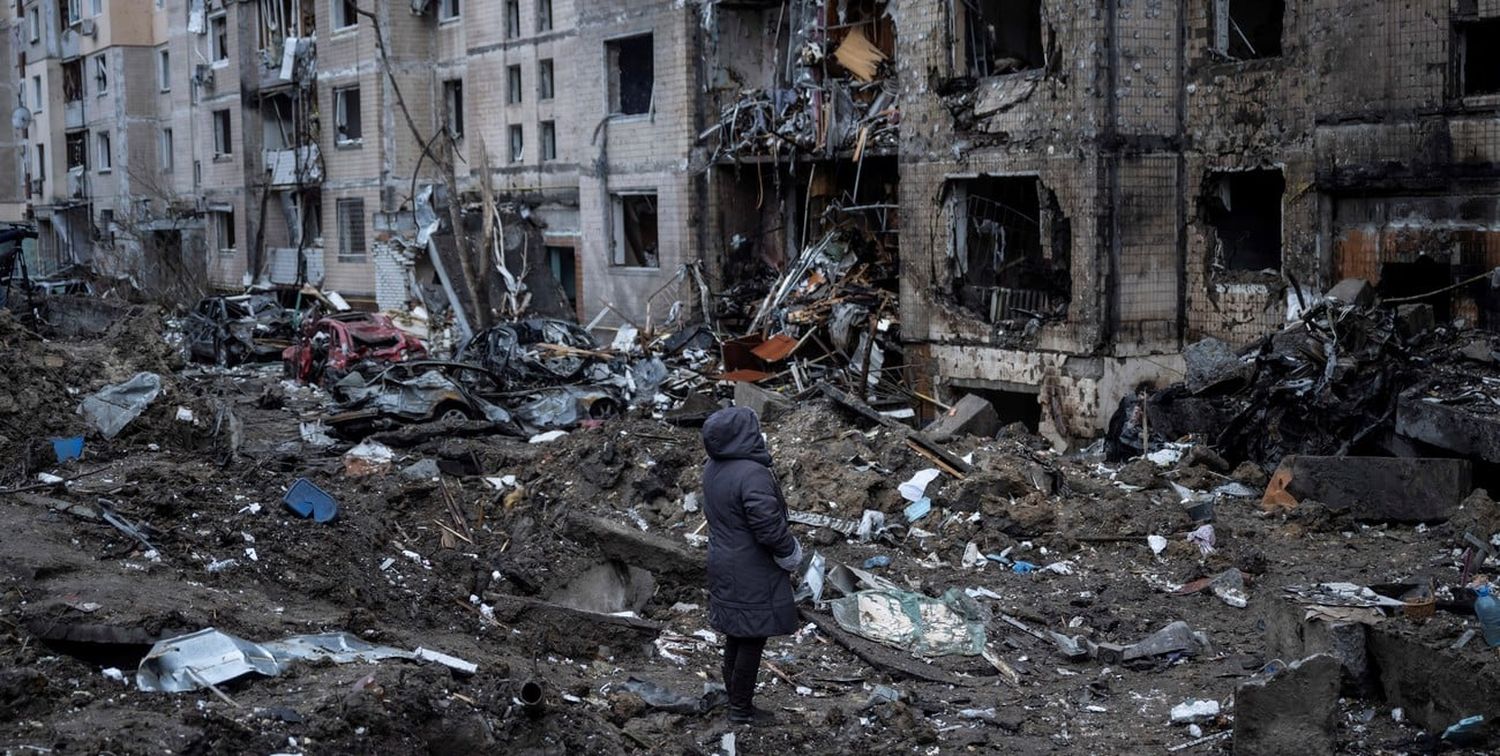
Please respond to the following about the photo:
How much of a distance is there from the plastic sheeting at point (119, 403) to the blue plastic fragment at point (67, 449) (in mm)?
922

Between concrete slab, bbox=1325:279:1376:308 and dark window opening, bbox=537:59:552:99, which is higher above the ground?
dark window opening, bbox=537:59:552:99

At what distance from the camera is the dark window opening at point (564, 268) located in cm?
2941

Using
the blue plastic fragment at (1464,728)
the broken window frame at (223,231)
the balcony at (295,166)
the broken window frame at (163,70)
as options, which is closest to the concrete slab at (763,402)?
the blue plastic fragment at (1464,728)

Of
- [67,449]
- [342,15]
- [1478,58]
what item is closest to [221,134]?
[342,15]

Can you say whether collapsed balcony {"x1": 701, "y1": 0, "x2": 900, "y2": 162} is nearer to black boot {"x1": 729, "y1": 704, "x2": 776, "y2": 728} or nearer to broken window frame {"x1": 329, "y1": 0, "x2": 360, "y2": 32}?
broken window frame {"x1": 329, "y1": 0, "x2": 360, "y2": 32}

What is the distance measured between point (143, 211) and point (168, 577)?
39.3 m

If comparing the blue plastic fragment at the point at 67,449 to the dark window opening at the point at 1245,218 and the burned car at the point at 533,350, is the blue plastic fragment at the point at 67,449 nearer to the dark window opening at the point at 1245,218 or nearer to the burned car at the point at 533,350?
the burned car at the point at 533,350

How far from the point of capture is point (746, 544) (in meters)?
7.59

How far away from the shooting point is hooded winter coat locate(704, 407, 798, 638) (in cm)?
752

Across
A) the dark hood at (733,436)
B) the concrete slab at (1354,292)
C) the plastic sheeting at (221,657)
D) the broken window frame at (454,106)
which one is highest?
the broken window frame at (454,106)

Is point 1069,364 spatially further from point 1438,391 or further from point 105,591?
point 105,591

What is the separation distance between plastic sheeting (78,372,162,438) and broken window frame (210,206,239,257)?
2716 centimetres

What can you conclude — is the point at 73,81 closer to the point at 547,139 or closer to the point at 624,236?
the point at 547,139

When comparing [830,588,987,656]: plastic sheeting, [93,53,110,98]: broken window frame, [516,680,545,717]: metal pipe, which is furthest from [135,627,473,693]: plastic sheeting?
[93,53,110,98]: broken window frame
